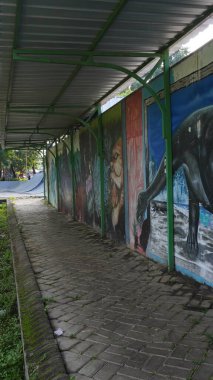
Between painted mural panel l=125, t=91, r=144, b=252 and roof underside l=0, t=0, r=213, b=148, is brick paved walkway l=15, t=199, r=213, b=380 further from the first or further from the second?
roof underside l=0, t=0, r=213, b=148

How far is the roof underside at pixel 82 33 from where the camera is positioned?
445cm

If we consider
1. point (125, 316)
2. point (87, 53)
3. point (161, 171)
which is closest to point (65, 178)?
point (161, 171)

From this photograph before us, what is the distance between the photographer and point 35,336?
4012 mm

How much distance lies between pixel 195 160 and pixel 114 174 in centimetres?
380

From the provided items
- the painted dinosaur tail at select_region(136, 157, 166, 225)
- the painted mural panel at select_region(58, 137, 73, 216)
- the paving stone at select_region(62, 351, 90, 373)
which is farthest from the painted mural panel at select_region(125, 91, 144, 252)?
the painted mural panel at select_region(58, 137, 73, 216)

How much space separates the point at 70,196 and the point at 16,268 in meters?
8.06

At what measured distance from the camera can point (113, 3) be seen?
4.36 m

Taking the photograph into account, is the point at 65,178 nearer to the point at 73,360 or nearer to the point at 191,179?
the point at 191,179

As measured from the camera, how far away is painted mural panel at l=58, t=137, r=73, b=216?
592 inches

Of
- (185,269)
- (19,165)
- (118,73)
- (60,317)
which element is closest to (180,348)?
(60,317)

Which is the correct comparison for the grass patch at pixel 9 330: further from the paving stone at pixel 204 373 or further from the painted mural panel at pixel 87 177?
the painted mural panel at pixel 87 177

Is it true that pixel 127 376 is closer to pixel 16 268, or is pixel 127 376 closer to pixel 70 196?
pixel 16 268

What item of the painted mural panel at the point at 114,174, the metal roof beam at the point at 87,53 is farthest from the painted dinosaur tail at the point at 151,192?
the metal roof beam at the point at 87,53

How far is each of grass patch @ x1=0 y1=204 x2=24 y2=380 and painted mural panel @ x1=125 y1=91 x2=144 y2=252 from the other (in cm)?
248
